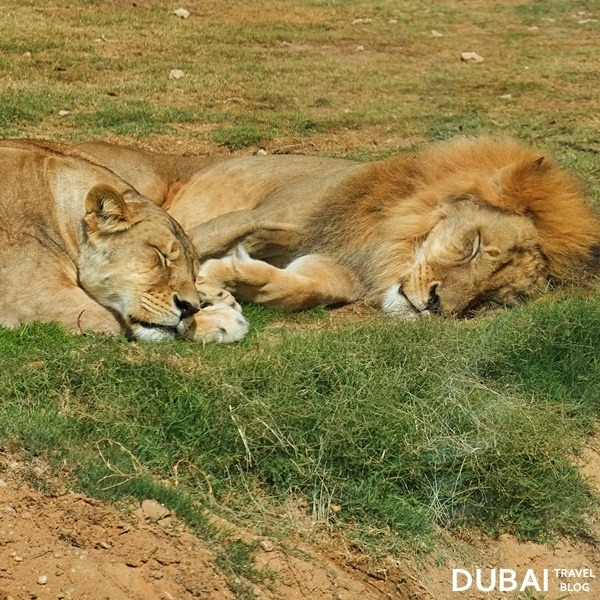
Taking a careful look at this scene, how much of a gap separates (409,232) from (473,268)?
1.58 feet

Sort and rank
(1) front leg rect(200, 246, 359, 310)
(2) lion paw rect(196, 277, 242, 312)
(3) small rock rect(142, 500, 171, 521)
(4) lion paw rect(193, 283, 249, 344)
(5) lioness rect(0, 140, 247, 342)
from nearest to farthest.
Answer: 1. (3) small rock rect(142, 500, 171, 521)
2. (5) lioness rect(0, 140, 247, 342)
3. (4) lion paw rect(193, 283, 249, 344)
4. (2) lion paw rect(196, 277, 242, 312)
5. (1) front leg rect(200, 246, 359, 310)

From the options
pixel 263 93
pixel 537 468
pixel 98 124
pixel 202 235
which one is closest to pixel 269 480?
pixel 537 468

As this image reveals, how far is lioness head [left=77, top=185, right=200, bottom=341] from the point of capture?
5039 mm

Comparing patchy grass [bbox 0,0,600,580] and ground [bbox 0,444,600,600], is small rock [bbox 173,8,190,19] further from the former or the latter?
ground [bbox 0,444,600,600]

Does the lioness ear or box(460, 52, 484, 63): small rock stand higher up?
the lioness ear

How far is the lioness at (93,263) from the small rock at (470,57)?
27.7 feet

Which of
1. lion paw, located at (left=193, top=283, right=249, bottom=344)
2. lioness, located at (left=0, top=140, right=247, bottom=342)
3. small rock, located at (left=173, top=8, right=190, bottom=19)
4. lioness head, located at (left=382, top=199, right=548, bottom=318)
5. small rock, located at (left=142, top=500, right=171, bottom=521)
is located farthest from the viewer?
small rock, located at (left=173, top=8, right=190, bottom=19)

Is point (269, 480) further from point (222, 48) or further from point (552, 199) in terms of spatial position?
point (222, 48)

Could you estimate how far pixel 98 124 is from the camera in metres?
8.97

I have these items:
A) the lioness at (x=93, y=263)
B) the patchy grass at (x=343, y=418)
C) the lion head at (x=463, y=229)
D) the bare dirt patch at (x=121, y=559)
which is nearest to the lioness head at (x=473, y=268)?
the lion head at (x=463, y=229)

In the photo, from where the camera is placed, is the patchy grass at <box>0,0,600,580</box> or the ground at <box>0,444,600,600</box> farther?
the patchy grass at <box>0,0,600,580</box>

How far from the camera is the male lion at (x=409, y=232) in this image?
19.3 ft

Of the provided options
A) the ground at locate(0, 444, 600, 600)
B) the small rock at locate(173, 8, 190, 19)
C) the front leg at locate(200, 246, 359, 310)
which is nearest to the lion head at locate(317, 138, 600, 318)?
the front leg at locate(200, 246, 359, 310)

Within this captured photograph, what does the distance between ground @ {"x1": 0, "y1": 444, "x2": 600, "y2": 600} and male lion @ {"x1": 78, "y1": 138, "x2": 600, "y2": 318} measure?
6.81 ft
